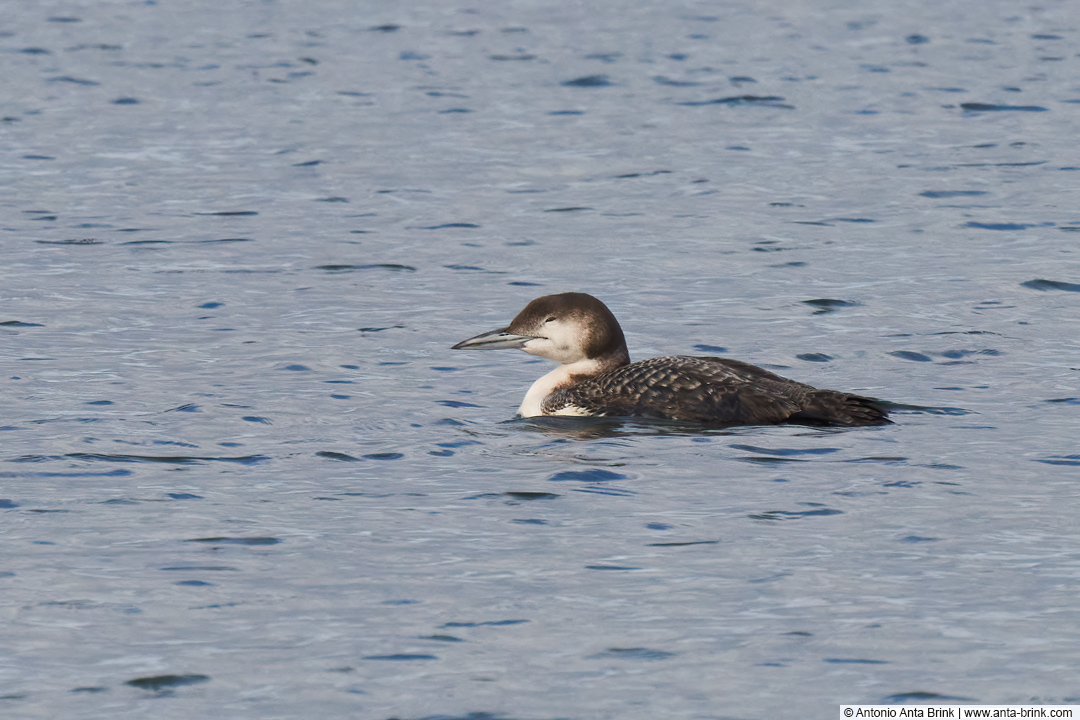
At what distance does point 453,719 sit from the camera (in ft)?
20.1

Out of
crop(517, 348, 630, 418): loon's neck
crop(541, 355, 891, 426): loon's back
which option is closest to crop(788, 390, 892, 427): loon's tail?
crop(541, 355, 891, 426): loon's back

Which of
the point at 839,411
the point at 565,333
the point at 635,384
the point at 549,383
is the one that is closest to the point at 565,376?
the point at 549,383

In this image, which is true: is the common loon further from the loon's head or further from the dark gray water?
the dark gray water

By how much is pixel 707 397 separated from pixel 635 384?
446 mm

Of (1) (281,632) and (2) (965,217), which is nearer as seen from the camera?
(1) (281,632)

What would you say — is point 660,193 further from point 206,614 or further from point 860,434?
point 206,614

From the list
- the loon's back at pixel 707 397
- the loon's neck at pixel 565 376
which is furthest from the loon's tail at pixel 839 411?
the loon's neck at pixel 565 376

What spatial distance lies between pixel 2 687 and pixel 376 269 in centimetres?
871

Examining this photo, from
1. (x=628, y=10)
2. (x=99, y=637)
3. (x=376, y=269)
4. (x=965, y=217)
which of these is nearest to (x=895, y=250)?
(x=965, y=217)

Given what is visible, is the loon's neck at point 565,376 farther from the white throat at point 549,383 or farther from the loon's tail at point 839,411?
the loon's tail at point 839,411

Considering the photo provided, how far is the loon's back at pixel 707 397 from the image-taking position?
9.87 meters

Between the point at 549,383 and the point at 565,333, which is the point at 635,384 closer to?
the point at 549,383

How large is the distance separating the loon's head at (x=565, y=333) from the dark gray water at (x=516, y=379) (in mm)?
405

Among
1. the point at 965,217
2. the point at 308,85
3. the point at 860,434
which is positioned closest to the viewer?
the point at 860,434
